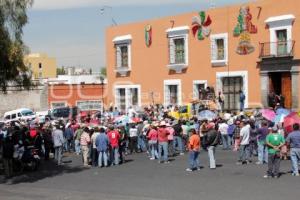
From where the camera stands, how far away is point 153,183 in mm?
19766

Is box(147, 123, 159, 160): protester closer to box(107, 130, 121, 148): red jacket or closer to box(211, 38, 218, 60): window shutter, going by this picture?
box(107, 130, 121, 148): red jacket

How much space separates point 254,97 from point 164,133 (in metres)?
14.6

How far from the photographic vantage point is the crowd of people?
66.4 feet

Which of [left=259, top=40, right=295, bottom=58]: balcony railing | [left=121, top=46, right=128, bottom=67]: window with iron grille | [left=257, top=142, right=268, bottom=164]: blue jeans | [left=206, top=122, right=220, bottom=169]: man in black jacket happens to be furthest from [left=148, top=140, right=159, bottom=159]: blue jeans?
[left=121, top=46, right=128, bottom=67]: window with iron grille

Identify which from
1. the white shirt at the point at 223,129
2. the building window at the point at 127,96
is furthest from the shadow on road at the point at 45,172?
the building window at the point at 127,96

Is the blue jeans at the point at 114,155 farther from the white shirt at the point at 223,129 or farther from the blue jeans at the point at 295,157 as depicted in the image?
the blue jeans at the point at 295,157

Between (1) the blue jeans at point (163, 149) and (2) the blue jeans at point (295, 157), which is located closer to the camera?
(2) the blue jeans at point (295, 157)

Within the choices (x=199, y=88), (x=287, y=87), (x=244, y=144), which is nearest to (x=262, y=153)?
(x=244, y=144)

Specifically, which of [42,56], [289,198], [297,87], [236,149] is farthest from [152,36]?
[42,56]

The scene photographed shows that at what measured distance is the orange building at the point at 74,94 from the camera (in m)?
62.3

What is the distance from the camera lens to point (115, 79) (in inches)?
1930

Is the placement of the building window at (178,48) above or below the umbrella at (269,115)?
above

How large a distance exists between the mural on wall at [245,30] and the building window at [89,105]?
2186 centimetres

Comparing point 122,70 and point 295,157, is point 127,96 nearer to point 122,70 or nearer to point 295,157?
point 122,70
